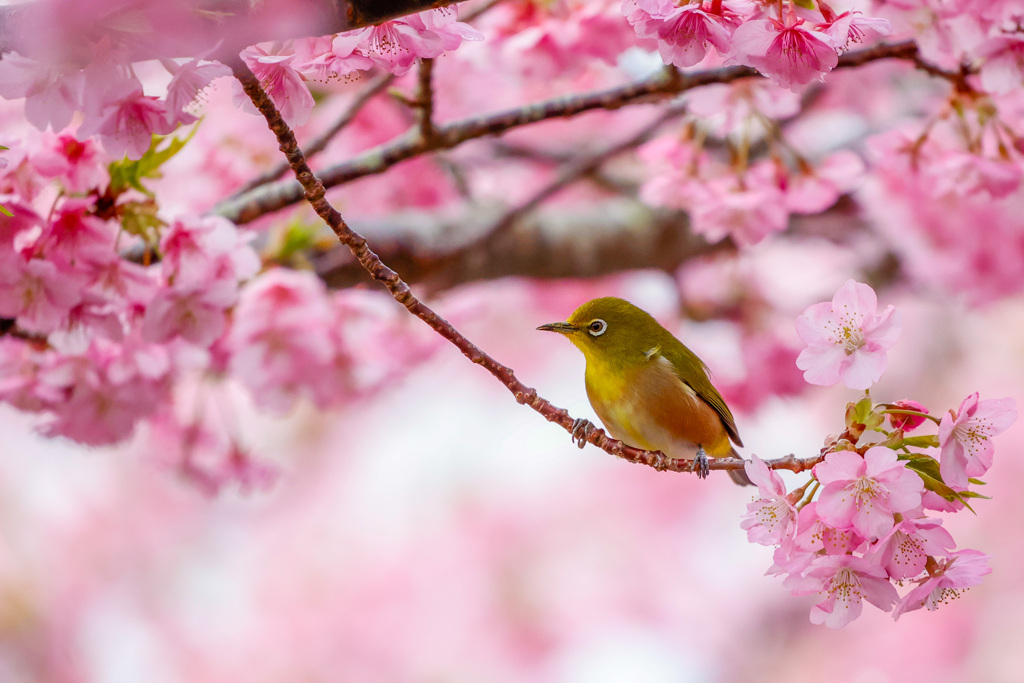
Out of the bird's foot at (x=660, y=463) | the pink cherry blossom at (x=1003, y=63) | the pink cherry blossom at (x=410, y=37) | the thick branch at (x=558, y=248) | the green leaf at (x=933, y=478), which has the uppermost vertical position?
the pink cherry blossom at (x=410, y=37)

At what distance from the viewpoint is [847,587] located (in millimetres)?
933

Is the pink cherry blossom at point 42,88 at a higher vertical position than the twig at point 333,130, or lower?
higher

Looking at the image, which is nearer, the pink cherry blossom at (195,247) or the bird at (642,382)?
the pink cherry blossom at (195,247)

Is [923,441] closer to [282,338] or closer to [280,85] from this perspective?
[280,85]

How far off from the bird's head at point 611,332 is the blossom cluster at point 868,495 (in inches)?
22.9

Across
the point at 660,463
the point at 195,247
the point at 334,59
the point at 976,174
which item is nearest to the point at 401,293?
the point at 334,59

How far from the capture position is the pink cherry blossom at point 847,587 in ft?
3.00

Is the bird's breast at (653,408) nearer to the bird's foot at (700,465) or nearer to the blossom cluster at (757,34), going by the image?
the bird's foot at (700,465)

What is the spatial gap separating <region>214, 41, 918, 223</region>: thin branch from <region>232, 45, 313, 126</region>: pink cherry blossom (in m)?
0.51

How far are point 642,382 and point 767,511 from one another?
60 cm

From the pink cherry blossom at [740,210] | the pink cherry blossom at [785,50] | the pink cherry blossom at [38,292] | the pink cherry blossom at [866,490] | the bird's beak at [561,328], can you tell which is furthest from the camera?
the pink cherry blossom at [740,210]

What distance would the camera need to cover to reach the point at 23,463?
6.04 metres

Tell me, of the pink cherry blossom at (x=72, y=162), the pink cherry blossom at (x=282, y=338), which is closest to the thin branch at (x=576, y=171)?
the pink cherry blossom at (x=282, y=338)

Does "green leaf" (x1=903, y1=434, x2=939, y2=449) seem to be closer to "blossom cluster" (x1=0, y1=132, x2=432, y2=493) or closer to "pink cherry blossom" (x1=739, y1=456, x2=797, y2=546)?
"pink cherry blossom" (x1=739, y1=456, x2=797, y2=546)
